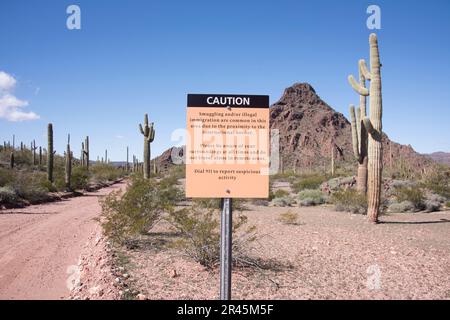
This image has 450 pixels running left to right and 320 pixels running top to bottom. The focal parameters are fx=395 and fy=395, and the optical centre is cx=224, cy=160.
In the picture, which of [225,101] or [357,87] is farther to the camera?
[357,87]

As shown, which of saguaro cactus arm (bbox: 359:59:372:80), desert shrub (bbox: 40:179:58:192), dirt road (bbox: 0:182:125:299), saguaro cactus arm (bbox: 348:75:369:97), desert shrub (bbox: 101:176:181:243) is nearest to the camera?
dirt road (bbox: 0:182:125:299)

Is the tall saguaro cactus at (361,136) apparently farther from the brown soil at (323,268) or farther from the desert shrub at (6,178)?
the desert shrub at (6,178)

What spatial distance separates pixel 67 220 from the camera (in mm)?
14141

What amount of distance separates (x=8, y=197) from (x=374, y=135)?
15.9 metres

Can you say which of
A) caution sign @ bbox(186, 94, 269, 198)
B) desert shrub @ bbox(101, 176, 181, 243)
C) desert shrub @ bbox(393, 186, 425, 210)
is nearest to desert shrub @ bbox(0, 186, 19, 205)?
desert shrub @ bbox(101, 176, 181, 243)

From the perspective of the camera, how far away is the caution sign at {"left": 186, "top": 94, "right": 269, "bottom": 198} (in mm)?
4164

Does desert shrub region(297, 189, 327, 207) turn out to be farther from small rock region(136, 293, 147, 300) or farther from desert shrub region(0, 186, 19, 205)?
small rock region(136, 293, 147, 300)

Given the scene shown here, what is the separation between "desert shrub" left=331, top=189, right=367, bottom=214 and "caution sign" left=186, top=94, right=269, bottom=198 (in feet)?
41.9

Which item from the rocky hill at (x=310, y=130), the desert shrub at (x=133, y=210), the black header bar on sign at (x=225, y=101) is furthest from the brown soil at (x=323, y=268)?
the rocky hill at (x=310, y=130)

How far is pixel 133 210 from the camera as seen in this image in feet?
32.0

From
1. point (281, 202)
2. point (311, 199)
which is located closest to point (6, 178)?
point (281, 202)

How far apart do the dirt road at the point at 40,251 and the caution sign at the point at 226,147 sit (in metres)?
3.65

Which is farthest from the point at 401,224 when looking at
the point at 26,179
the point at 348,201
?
the point at 26,179

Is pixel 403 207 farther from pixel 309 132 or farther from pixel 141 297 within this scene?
pixel 309 132
